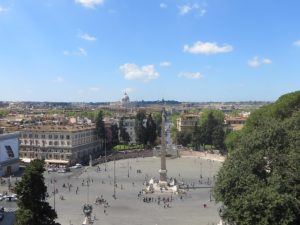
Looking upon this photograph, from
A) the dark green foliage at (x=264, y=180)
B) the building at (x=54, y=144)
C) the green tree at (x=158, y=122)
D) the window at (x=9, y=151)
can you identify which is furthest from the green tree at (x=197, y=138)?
the dark green foliage at (x=264, y=180)

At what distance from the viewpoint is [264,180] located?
29172 millimetres

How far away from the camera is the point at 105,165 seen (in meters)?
80.6

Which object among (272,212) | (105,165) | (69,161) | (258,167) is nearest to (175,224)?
(258,167)

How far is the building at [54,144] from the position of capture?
282 ft

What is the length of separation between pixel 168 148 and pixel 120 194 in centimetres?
4219

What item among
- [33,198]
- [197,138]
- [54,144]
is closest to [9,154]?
[54,144]

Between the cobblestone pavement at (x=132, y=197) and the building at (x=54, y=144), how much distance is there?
8.02 m

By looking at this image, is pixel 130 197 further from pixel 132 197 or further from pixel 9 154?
pixel 9 154

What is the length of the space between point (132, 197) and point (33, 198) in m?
26.2

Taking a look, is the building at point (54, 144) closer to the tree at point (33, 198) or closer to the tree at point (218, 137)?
the tree at point (218, 137)

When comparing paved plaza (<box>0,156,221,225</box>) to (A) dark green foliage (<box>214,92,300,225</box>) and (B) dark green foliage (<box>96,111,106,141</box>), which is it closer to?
(A) dark green foliage (<box>214,92,300,225</box>)

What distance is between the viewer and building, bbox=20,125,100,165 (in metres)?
86.0

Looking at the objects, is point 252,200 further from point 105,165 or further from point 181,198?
point 105,165

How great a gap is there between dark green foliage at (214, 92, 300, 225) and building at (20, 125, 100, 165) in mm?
56798
